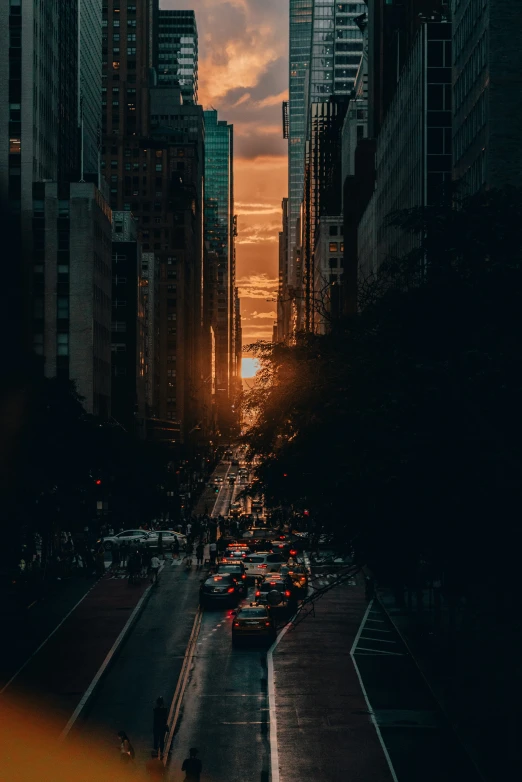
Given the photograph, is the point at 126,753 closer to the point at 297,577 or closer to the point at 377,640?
the point at 377,640

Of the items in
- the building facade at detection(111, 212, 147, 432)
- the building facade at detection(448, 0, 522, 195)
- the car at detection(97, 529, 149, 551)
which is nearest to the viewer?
the building facade at detection(448, 0, 522, 195)

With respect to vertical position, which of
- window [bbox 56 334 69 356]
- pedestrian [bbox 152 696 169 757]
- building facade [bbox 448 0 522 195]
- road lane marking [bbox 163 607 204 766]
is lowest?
road lane marking [bbox 163 607 204 766]

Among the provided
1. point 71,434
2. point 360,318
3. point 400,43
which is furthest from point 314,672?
point 400,43

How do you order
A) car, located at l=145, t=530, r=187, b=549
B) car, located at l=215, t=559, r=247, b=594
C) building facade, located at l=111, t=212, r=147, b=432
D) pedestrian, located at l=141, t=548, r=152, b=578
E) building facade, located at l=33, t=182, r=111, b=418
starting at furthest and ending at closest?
building facade, located at l=111, t=212, r=147, b=432 → building facade, located at l=33, t=182, r=111, b=418 → car, located at l=145, t=530, r=187, b=549 → pedestrian, located at l=141, t=548, r=152, b=578 → car, located at l=215, t=559, r=247, b=594

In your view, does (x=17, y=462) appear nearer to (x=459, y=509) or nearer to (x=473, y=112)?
(x=459, y=509)

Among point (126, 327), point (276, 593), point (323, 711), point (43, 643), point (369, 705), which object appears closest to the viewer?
point (323, 711)

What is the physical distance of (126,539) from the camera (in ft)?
271

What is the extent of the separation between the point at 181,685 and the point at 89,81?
469 ft

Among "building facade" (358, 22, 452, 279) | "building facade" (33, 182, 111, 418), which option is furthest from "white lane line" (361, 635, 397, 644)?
"building facade" (33, 182, 111, 418)

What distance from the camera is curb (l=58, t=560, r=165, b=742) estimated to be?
3021 centimetres

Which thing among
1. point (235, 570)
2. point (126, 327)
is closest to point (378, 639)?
point (235, 570)

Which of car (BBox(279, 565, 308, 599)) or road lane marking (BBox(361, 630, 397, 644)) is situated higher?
car (BBox(279, 565, 308, 599))

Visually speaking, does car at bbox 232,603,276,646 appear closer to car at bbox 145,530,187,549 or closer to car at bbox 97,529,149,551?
car at bbox 145,530,187,549

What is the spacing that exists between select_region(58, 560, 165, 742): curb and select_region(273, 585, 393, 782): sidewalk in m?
5.19
